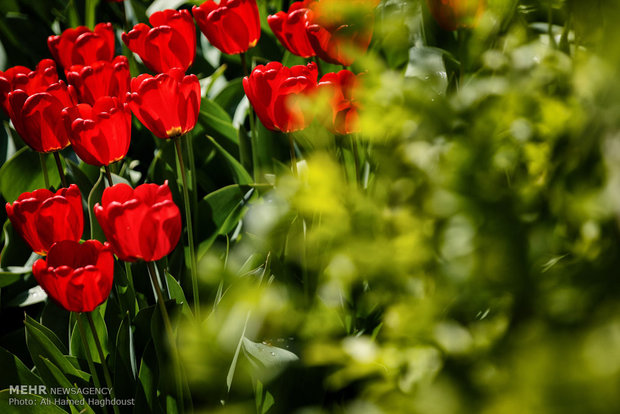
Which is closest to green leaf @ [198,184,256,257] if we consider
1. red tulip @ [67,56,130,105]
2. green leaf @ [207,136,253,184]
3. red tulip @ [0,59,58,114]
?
green leaf @ [207,136,253,184]

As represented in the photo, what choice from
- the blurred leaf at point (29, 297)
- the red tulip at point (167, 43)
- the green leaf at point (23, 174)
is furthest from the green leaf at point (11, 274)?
the red tulip at point (167, 43)

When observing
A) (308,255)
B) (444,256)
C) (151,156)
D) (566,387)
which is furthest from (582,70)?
(151,156)

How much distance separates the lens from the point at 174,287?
143 centimetres

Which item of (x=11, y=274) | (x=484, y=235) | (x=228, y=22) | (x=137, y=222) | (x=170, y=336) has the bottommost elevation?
(x=11, y=274)

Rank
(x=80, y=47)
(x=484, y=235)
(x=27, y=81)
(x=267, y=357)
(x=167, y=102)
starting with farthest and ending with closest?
(x=80, y=47) < (x=27, y=81) < (x=167, y=102) < (x=267, y=357) < (x=484, y=235)

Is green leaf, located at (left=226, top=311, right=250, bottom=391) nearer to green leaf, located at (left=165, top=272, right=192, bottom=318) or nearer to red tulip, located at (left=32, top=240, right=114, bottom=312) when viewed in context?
green leaf, located at (left=165, top=272, right=192, bottom=318)

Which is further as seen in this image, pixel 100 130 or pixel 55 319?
pixel 55 319

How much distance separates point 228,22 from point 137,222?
700 mm

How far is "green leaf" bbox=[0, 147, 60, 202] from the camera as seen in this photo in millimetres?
1881

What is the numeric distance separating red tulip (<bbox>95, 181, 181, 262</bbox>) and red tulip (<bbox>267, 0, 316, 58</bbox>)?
0.62 m

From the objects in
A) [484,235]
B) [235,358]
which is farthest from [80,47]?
[484,235]

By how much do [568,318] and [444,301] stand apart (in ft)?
0.38

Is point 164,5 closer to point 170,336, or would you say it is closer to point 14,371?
point 14,371

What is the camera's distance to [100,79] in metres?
1.54
